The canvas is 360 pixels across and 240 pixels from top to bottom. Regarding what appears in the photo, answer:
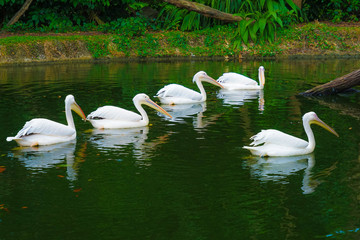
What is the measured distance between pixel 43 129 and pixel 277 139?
3475 millimetres

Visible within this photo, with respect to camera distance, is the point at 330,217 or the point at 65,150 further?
the point at 65,150

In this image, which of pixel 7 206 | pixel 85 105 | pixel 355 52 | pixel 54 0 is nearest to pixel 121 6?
pixel 54 0

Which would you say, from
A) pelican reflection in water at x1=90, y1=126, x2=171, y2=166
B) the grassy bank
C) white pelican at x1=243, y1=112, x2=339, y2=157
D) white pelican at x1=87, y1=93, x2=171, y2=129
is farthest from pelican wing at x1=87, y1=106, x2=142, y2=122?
the grassy bank

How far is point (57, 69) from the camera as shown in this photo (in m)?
19.6

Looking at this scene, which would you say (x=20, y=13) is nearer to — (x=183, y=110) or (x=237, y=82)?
(x=237, y=82)

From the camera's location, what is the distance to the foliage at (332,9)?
24.9 metres

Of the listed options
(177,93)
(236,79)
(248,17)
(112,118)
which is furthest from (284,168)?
(248,17)

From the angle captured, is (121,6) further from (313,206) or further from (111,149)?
(313,206)

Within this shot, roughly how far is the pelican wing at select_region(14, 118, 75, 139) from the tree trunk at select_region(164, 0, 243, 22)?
13.7 meters

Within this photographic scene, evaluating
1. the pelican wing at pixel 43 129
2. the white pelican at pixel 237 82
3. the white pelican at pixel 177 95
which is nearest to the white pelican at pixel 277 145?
the pelican wing at pixel 43 129

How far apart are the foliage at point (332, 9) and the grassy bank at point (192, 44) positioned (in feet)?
6.57

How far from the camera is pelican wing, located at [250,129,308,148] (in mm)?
8453

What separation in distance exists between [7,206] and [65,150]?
2515 millimetres

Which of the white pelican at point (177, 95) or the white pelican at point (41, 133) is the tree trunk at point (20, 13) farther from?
the white pelican at point (41, 133)
